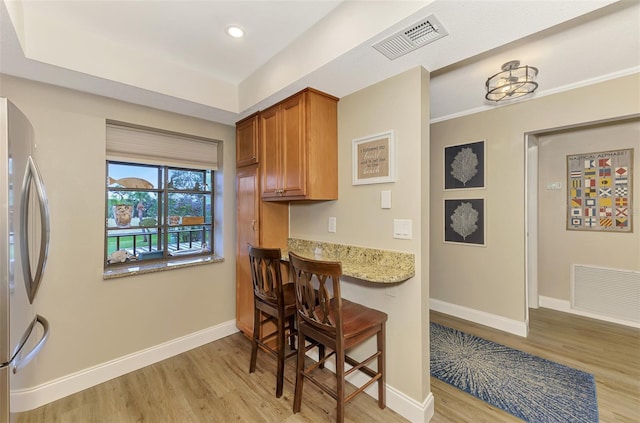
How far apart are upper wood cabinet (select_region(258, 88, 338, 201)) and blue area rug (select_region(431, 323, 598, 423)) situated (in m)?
1.85

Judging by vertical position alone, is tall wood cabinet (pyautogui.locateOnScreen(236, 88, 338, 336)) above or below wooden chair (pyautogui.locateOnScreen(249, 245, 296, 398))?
above

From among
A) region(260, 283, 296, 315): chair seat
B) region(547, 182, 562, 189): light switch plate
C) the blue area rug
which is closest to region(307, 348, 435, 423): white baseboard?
the blue area rug

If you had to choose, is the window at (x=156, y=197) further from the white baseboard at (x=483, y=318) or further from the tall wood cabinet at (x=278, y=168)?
the white baseboard at (x=483, y=318)

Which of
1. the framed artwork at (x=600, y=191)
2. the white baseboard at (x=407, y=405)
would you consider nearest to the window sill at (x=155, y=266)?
the white baseboard at (x=407, y=405)

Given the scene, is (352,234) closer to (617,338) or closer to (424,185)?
(424,185)

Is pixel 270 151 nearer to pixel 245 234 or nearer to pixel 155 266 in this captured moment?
pixel 245 234

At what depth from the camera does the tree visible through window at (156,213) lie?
2.54 meters

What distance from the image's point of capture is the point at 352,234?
227 centimetres

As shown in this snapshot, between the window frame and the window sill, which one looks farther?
the window frame

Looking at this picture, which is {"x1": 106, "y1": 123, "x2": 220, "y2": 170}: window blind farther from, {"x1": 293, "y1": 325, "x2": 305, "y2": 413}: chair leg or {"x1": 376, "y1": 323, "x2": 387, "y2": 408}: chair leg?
{"x1": 376, "y1": 323, "x2": 387, "y2": 408}: chair leg

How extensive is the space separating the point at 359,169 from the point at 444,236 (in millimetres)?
2025

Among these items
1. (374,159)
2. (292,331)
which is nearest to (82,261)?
(292,331)

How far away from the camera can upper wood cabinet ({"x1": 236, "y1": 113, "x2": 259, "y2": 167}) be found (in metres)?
2.74

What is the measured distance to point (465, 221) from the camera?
3365mm
